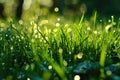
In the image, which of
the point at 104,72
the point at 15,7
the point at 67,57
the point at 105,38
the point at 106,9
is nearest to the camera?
the point at 104,72

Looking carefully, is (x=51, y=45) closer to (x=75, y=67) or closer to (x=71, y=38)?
(x=71, y=38)

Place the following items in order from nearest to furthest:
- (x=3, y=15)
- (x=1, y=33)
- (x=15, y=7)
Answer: (x=1, y=33), (x=15, y=7), (x=3, y=15)

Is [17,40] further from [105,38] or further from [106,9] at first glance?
[106,9]

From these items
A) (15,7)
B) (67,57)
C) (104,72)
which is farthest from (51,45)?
(15,7)

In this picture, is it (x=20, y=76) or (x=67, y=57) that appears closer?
(x=20, y=76)

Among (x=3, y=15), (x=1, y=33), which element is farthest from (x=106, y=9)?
(x=1, y=33)

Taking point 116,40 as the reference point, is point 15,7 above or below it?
above

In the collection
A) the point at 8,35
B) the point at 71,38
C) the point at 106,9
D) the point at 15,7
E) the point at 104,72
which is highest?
the point at 106,9
